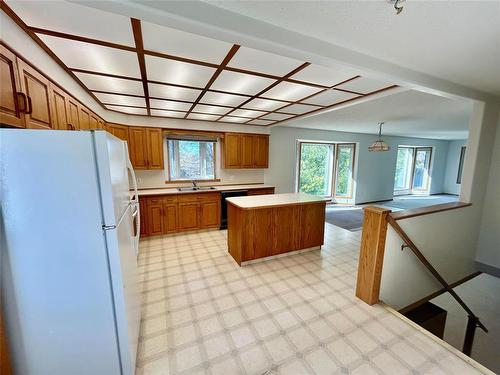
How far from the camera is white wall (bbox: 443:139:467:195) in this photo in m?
8.45

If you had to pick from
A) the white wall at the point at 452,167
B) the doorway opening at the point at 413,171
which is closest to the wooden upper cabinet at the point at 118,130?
the doorway opening at the point at 413,171

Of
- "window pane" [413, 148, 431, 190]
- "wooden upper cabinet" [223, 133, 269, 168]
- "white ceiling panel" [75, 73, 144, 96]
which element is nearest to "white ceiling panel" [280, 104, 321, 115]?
"wooden upper cabinet" [223, 133, 269, 168]

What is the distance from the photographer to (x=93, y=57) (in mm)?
1704

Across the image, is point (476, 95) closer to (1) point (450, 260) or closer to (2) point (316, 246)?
(1) point (450, 260)

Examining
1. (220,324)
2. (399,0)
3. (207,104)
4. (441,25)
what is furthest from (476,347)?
(207,104)

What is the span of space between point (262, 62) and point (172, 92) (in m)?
1.35

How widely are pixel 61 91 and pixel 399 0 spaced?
8.73 ft

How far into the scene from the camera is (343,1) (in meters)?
1.14

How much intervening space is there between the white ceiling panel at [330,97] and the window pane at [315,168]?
324 centimetres

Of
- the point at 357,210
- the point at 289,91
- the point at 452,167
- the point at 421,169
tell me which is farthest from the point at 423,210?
the point at 452,167

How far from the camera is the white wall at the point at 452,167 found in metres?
8.45

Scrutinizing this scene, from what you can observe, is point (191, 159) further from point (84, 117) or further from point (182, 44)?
point (182, 44)

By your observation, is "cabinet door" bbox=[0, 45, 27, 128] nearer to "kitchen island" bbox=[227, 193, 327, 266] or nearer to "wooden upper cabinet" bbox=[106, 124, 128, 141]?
"kitchen island" bbox=[227, 193, 327, 266]

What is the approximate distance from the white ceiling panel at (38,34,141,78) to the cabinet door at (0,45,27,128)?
0.36m
